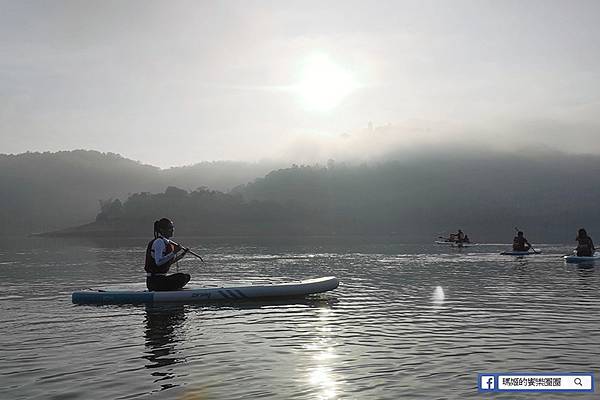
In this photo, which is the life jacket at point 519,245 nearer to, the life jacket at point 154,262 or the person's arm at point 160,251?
the life jacket at point 154,262

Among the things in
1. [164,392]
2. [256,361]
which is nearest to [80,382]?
[164,392]

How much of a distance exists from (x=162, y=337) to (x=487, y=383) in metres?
9.60

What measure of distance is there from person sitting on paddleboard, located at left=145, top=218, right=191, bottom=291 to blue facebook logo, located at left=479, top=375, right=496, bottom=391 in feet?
46.1

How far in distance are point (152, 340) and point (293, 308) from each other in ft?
24.2

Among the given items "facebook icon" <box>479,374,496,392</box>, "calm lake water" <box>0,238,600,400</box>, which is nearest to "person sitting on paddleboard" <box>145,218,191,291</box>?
"calm lake water" <box>0,238,600,400</box>

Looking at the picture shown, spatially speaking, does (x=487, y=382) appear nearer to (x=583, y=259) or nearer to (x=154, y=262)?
(x=154, y=262)

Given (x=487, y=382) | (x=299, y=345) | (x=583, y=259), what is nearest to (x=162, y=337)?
(x=299, y=345)

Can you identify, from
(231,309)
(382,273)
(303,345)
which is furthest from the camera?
(382,273)

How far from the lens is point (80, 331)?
17.9 metres

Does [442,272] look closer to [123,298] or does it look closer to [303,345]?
[123,298]

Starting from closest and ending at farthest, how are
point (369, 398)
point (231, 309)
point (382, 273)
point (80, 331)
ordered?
point (369, 398)
point (80, 331)
point (231, 309)
point (382, 273)

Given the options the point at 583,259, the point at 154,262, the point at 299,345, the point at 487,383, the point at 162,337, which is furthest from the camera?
the point at 583,259

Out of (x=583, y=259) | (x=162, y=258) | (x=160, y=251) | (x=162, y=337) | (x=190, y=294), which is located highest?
(x=160, y=251)

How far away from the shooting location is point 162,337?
55.8 ft
